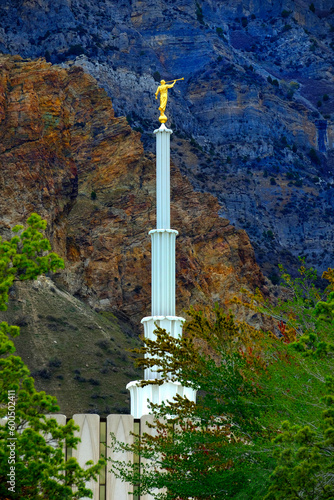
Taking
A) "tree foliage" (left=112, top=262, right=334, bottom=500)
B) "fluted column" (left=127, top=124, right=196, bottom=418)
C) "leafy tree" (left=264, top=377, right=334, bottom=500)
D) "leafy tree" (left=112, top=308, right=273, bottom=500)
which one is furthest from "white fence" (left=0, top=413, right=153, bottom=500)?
"leafy tree" (left=264, top=377, right=334, bottom=500)

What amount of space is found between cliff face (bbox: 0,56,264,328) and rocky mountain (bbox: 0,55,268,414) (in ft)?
0.25

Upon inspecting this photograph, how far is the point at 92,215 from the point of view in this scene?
72250 mm

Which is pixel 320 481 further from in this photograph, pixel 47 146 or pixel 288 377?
pixel 47 146

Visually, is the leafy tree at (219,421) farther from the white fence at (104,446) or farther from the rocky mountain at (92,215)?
the rocky mountain at (92,215)

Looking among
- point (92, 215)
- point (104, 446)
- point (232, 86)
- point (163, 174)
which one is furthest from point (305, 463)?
point (232, 86)

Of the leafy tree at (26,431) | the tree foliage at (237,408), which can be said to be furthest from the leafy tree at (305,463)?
the leafy tree at (26,431)

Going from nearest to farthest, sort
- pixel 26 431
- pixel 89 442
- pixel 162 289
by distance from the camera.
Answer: pixel 26 431
pixel 89 442
pixel 162 289

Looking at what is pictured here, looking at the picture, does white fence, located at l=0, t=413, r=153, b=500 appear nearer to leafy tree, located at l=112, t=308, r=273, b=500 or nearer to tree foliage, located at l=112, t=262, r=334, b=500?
tree foliage, located at l=112, t=262, r=334, b=500

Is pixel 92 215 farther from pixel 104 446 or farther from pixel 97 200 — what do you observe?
pixel 104 446

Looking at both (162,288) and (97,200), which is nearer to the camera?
(162,288)

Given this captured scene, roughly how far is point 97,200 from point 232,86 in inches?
1565

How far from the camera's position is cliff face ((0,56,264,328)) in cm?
6838

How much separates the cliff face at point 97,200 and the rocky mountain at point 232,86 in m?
7.75

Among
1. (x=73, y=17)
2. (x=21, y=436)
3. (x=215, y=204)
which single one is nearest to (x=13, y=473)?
(x=21, y=436)
